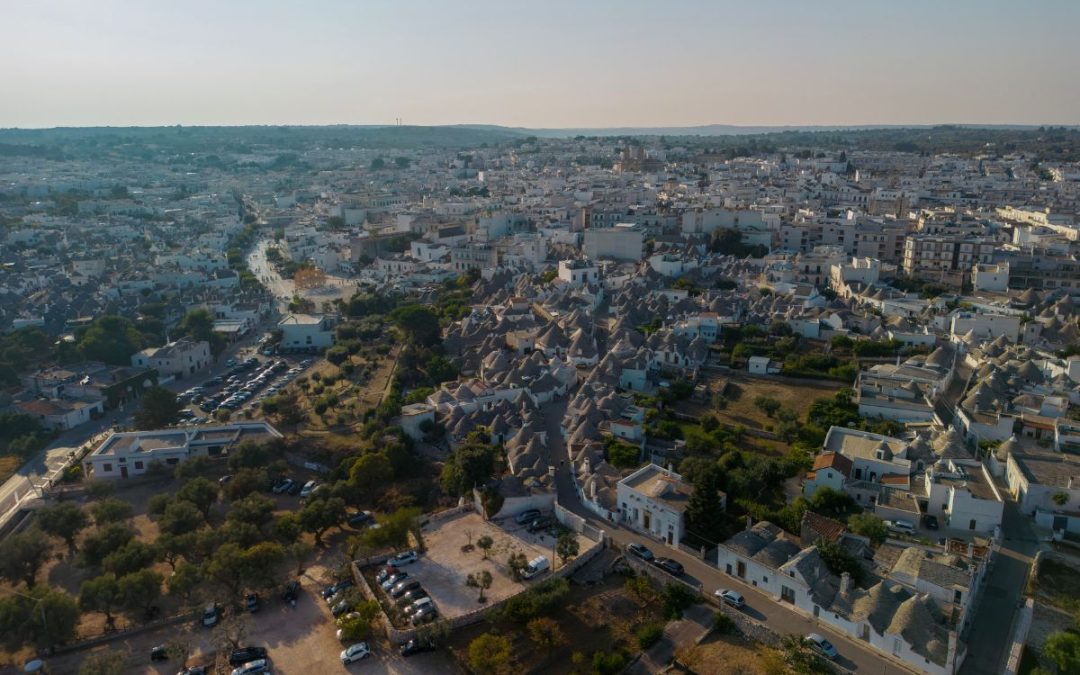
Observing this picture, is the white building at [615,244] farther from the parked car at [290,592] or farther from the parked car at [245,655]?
the parked car at [245,655]

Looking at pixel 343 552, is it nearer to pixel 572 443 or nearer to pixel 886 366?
pixel 572 443

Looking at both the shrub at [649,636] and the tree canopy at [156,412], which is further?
the tree canopy at [156,412]

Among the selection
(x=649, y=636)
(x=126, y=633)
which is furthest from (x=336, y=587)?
(x=649, y=636)

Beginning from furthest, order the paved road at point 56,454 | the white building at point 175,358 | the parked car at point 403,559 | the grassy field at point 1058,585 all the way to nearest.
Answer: the white building at point 175,358 → the paved road at point 56,454 → the parked car at point 403,559 → the grassy field at point 1058,585

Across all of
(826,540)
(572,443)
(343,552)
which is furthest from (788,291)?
(343,552)

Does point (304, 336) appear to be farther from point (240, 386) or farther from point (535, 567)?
point (535, 567)

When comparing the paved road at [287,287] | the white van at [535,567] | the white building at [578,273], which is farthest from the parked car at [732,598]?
the paved road at [287,287]
